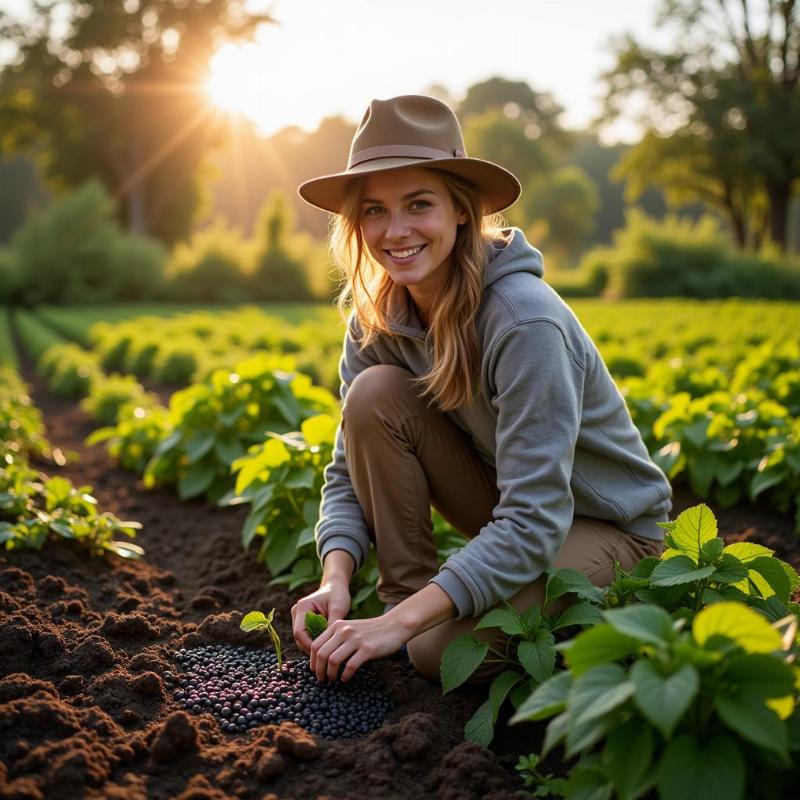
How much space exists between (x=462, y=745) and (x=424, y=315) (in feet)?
3.89

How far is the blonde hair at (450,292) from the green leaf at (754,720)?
105 centimetres

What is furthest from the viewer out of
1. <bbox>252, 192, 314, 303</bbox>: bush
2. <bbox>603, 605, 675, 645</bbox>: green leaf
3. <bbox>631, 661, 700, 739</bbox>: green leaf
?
<bbox>252, 192, 314, 303</bbox>: bush

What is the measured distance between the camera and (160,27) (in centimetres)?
2839

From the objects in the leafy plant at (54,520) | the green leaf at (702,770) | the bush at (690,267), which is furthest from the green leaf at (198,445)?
the bush at (690,267)

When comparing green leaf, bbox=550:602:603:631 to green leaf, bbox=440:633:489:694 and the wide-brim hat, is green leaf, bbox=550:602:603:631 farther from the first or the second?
the wide-brim hat

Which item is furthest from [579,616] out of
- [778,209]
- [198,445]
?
[778,209]

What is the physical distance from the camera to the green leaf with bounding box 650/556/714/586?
1812mm

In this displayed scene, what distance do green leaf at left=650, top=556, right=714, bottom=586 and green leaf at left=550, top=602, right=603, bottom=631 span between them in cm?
17

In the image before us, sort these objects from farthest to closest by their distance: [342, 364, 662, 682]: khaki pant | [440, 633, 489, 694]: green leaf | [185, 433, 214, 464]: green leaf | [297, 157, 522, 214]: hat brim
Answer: [185, 433, 214, 464]: green leaf → [342, 364, 662, 682]: khaki pant → [297, 157, 522, 214]: hat brim → [440, 633, 489, 694]: green leaf

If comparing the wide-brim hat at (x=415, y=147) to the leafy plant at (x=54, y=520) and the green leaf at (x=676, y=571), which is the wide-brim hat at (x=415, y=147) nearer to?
the green leaf at (x=676, y=571)

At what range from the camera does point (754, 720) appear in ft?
4.38

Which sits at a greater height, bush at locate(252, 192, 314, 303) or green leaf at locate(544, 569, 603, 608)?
bush at locate(252, 192, 314, 303)

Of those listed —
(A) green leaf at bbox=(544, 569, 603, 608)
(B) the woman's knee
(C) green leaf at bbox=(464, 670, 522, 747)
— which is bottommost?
(C) green leaf at bbox=(464, 670, 522, 747)

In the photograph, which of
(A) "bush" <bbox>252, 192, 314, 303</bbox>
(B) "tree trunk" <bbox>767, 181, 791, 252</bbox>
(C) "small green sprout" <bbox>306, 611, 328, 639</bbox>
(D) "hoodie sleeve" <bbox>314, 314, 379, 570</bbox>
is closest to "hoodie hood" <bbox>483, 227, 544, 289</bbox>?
(D) "hoodie sleeve" <bbox>314, 314, 379, 570</bbox>
